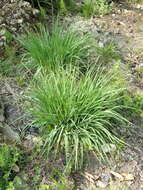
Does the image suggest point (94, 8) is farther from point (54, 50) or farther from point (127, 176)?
point (127, 176)

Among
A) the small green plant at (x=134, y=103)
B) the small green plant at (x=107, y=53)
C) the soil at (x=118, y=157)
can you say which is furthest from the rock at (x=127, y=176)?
the small green plant at (x=107, y=53)

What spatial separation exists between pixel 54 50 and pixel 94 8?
166 cm

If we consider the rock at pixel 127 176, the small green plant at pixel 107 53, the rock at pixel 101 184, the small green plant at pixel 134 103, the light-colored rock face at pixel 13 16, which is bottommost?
the rock at pixel 101 184

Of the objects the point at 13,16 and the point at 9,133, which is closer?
the point at 9,133

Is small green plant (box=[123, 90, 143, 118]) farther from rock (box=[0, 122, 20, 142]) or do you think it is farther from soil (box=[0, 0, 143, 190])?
rock (box=[0, 122, 20, 142])

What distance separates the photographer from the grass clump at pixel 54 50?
116 inches

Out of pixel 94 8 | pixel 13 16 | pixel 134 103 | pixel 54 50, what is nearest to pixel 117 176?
pixel 134 103

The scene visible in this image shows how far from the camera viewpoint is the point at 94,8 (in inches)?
168

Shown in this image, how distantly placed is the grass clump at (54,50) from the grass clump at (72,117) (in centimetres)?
59

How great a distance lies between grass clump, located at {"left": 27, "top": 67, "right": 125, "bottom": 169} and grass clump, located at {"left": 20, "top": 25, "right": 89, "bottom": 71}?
59 cm

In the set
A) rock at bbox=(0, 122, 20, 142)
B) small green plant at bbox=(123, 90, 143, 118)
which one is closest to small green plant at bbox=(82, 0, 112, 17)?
small green plant at bbox=(123, 90, 143, 118)

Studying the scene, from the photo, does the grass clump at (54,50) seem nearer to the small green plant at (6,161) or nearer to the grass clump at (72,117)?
the grass clump at (72,117)

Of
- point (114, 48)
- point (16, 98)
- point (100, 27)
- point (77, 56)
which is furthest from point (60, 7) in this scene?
point (16, 98)

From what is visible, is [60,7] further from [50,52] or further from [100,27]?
[50,52]
